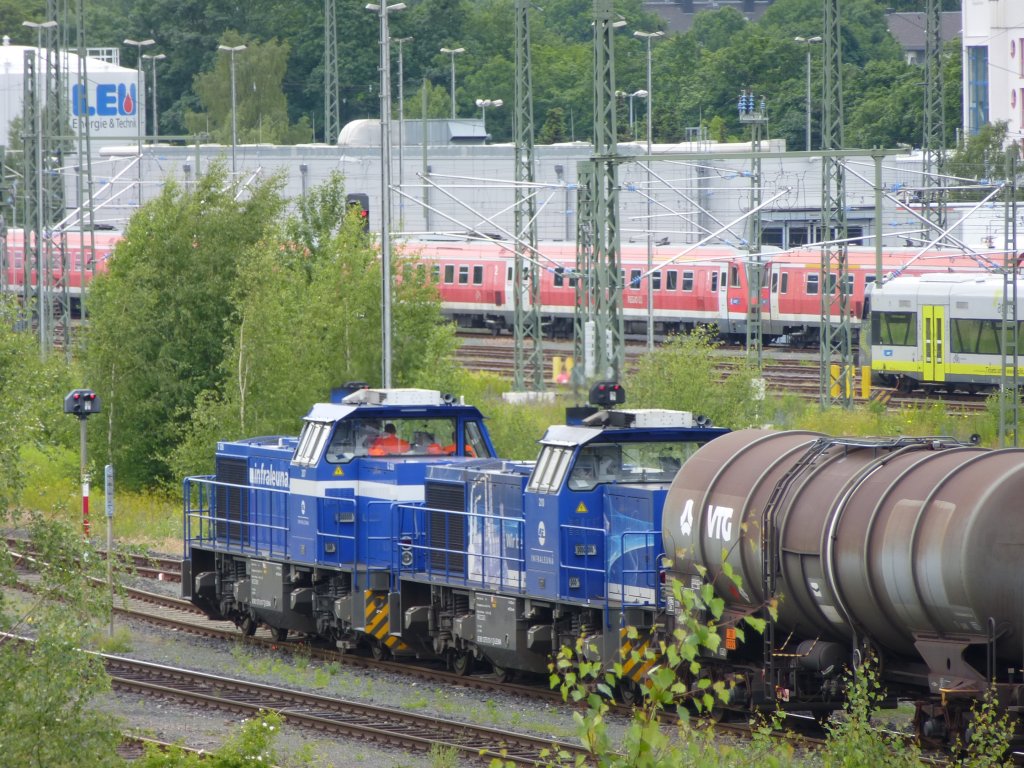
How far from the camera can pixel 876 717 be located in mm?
16109

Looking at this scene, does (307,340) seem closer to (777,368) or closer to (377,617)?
(377,617)

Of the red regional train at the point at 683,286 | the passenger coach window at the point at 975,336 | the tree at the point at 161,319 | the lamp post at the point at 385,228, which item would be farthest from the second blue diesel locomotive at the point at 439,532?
the red regional train at the point at 683,286

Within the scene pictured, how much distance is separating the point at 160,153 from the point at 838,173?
5271 cm

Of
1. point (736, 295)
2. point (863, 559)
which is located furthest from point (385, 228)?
point (736, 295)

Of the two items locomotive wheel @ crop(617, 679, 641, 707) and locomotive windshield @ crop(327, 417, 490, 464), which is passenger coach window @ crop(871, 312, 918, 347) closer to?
locomotive windshield @ crop(327, 417, 490, 464)

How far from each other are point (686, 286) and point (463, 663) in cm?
3625

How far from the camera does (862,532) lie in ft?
43.2

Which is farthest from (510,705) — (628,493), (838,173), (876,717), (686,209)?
(686,209)

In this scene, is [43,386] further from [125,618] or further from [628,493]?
[125,618]

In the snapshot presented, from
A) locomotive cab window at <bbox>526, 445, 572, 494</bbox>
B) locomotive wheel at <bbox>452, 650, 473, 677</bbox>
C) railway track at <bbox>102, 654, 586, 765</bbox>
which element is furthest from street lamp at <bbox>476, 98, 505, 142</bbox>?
locomotive cab window at <bbox>526, 445, 572, 494</bbox>

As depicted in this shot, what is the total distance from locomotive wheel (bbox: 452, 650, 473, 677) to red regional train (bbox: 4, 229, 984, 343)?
2875 cm

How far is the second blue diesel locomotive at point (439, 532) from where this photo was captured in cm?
1652

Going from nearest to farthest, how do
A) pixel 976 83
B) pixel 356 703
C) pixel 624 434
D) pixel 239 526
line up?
pixel 624 434, pixel 356 703, pixel 239 526, pixel 976 83

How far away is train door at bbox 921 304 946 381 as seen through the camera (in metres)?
42.4
